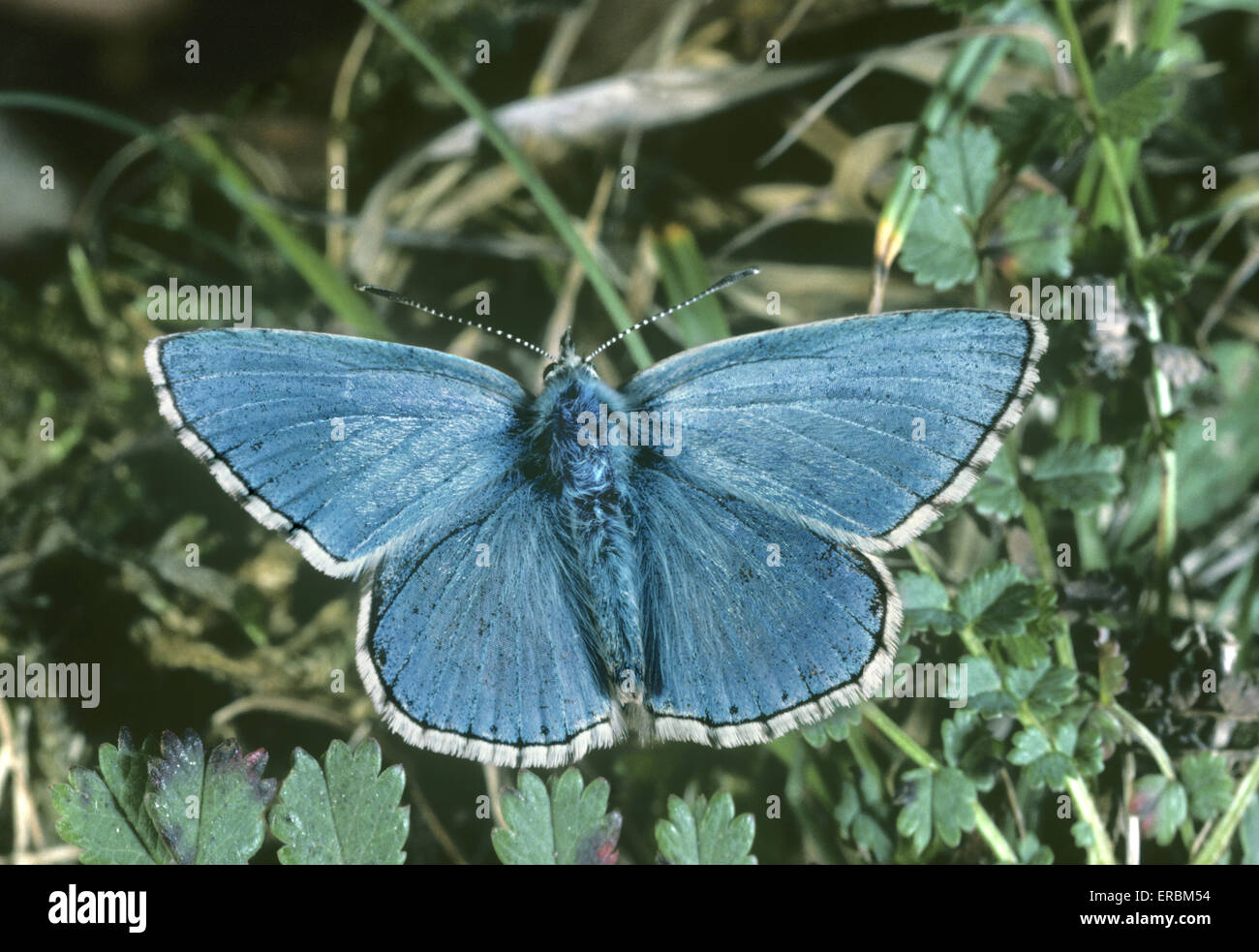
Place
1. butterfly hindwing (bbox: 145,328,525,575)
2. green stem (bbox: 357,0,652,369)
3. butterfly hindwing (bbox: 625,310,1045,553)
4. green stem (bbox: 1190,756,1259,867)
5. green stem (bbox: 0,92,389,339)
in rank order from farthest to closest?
1. green stem (bbox: 0,92,389,339)
2. green stem (bbox: 357,0,652,369)
3. green stem (bbox: 1190,756,1259,867)
4. butterfly hindwing (bbox: 145,328,525,575)
5. butterfly hindwing (bbox: 625,310,1045,553)

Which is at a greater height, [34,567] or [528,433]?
[528,433]

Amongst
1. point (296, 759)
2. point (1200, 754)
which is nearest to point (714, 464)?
point (296, 759)

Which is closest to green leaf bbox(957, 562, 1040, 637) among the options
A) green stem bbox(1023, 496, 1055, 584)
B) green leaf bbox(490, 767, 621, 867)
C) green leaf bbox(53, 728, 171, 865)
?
green stem bbox(1023, 496, 1055, 584)

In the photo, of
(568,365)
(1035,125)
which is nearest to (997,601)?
(568,365)

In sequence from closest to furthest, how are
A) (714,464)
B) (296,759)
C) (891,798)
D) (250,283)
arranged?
(296,759), (714,464), (891,798), (250,283)

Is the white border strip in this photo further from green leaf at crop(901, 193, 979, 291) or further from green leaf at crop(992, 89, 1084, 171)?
green leaf at crop(992, 89, 1084, 171)

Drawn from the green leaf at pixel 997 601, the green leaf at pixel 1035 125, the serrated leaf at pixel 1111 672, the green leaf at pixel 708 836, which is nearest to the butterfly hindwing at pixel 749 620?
the green leaf at pixel 708 836
